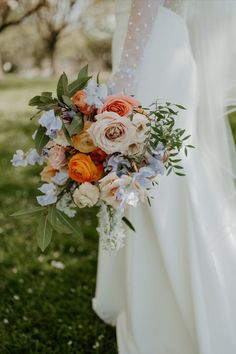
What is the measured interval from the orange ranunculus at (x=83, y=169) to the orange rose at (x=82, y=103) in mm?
169

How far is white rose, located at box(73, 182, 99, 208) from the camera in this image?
6.52 feet

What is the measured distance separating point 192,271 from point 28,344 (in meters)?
1.08

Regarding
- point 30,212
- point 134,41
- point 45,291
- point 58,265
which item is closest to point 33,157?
point 30,212

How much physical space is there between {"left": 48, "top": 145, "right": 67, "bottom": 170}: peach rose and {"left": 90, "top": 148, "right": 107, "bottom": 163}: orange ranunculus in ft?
0.37

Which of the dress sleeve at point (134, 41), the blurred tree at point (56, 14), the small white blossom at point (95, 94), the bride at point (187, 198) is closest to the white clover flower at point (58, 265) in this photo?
the bride at point (187, 198)

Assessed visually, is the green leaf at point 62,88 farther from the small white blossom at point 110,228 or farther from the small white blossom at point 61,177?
the small white blossom at point 110,228

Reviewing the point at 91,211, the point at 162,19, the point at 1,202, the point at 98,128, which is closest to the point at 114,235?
the point at 98,128

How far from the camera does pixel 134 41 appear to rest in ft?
7.72

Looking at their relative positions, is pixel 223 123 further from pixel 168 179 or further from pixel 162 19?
pixel 162 19

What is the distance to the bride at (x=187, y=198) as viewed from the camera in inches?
94.6

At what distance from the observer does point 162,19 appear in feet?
8.16

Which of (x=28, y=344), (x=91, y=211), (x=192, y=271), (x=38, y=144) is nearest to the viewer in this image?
(x=38, y=144)

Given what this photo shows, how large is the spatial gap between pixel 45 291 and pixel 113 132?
1.85m

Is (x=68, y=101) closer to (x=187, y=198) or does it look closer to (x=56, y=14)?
(x=187, y=198)
